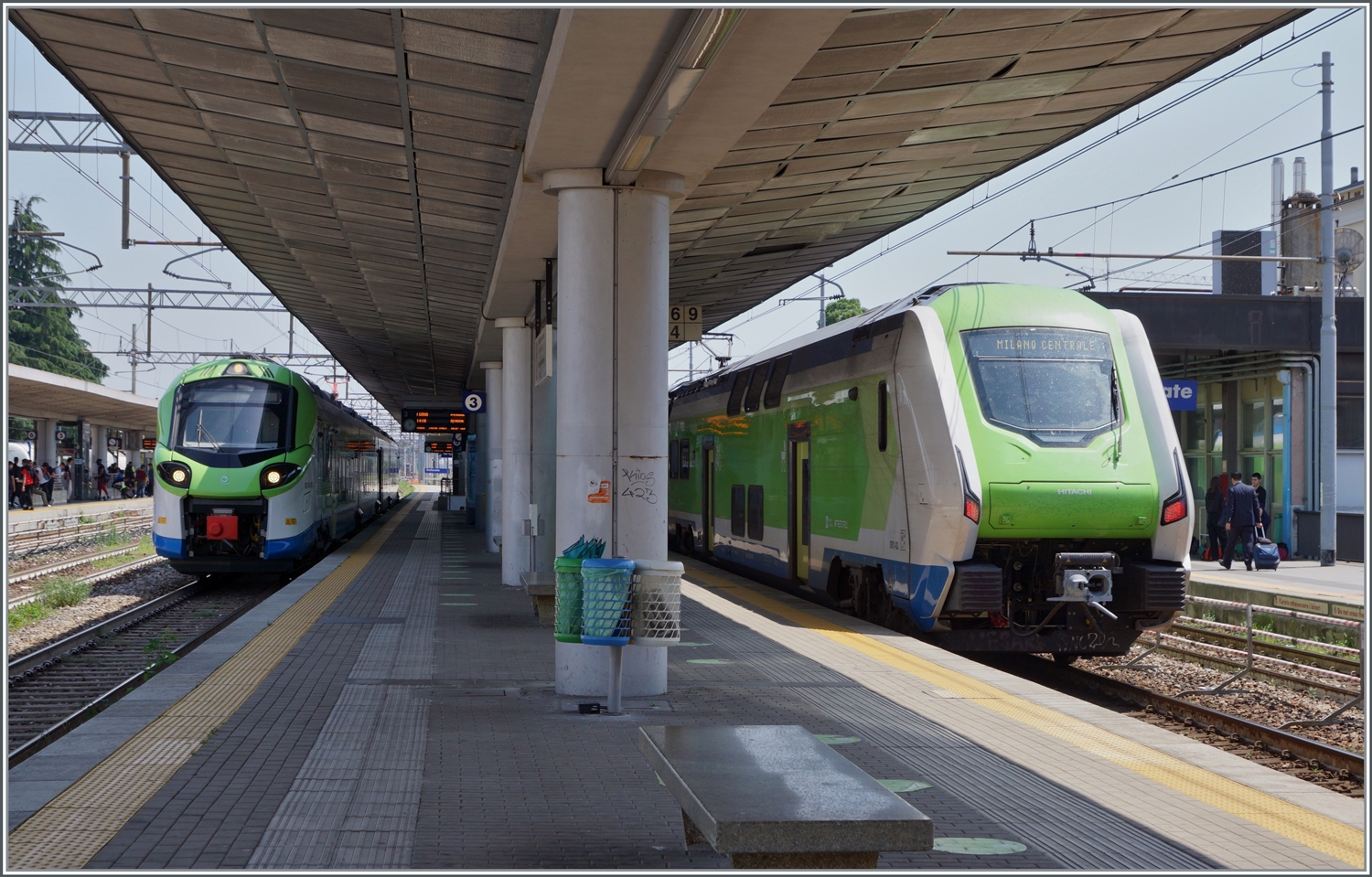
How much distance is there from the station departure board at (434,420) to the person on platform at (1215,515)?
18.1 meters

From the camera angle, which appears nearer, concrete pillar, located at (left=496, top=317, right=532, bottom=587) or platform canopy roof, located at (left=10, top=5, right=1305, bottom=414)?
platform canopy roof, located at (left=10, top=5, right=1305, bottom=414)

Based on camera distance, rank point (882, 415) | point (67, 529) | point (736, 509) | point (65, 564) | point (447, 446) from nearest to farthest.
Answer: point (882, 415) → point (736, 509) → point (65, 564) → point (67, 529) → point (447, 446)

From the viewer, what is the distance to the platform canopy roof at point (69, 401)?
2950cm

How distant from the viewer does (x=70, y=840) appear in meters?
4.87

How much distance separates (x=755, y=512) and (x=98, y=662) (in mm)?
8184

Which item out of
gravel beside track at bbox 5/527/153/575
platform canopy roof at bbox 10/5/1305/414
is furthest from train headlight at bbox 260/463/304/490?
→ gravel beside track at bbox 5/527/153/575

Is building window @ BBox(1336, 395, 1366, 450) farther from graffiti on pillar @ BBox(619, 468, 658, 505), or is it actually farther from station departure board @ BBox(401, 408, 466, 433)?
station departure board @ BBox(401, 408, 466, 433)

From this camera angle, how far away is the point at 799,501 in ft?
48.4

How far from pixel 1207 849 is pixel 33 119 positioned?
1748 centimetres

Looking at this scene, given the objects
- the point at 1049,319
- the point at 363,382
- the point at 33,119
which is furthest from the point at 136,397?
the point at 1049,319

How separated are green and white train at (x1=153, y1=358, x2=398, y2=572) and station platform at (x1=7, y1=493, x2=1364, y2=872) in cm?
768

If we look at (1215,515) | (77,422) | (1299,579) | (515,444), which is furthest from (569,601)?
(77,422)

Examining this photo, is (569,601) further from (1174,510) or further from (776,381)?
(776,381)

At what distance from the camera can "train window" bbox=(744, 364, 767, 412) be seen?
649 inches
